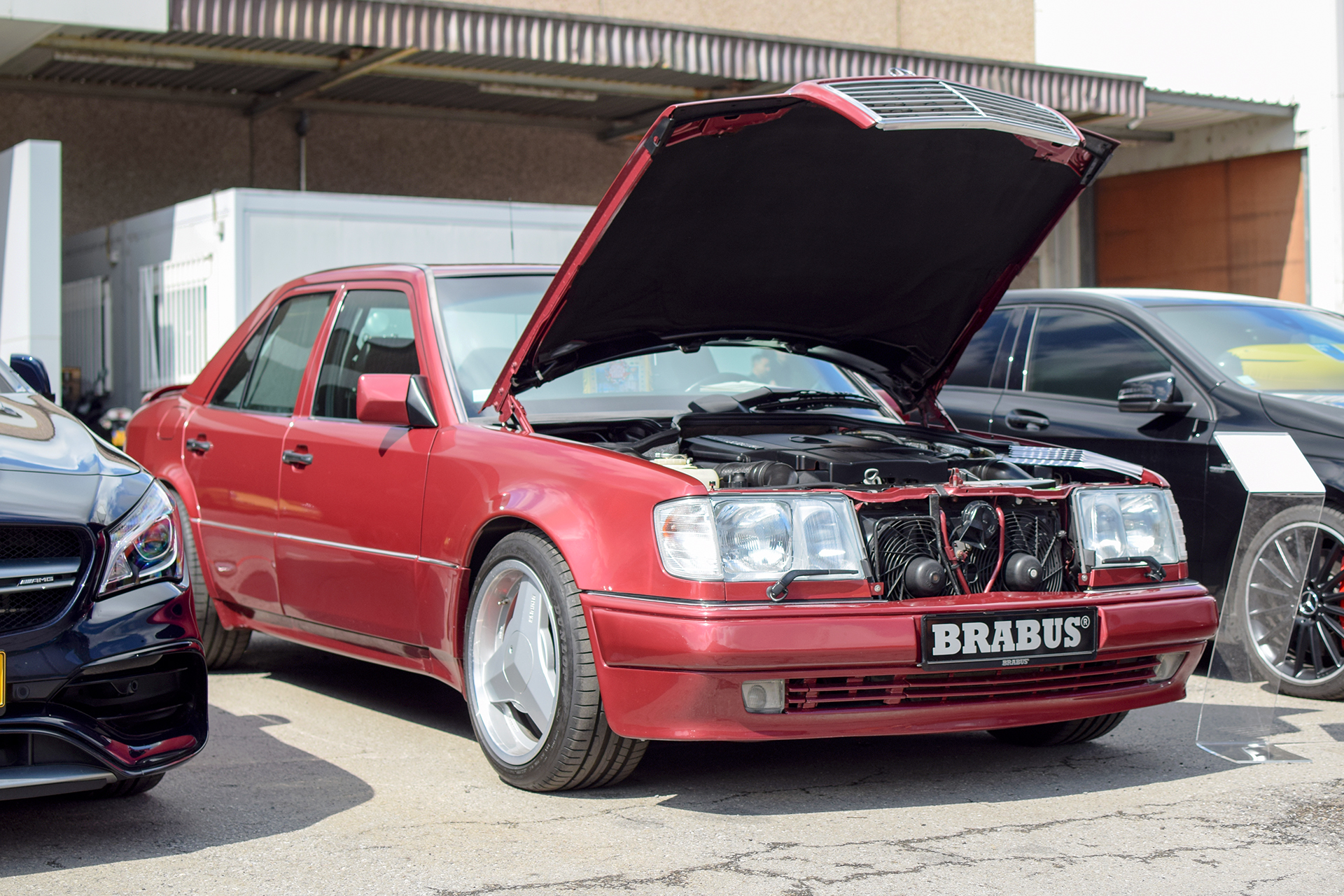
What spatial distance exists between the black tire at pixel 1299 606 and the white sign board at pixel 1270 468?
1.93 feet

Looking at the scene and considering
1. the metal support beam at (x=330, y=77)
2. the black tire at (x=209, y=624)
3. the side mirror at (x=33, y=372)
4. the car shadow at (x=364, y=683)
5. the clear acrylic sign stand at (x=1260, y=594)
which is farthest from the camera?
the metal support beam at (x=330, y=77)

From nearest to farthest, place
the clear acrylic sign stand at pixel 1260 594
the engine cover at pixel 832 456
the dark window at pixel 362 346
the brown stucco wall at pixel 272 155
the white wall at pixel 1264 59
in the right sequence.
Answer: the engine cover at pixel 832 456 < the clear acrylic sign stand at pixel 1260 594 < the dark window at pixel 362 346 < the brown stucco wall at pixel 272 155 < the white wall at pixel 1264 59

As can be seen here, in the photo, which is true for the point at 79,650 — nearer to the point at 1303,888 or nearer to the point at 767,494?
the point at 767,494

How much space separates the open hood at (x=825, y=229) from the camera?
4312 mm

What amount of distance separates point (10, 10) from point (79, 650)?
26.0ft

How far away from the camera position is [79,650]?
3613 millimetres

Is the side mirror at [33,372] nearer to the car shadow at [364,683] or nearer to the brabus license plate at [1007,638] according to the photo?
the car shadow at [364,683]

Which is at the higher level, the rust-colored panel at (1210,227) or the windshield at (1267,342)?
the rust-colored panel at (1210,227)

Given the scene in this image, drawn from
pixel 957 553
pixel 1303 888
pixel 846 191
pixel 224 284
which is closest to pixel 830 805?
pixel 957 553

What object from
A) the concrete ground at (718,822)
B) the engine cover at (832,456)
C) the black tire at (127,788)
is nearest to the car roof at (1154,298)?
the concrete ground at (718,822)

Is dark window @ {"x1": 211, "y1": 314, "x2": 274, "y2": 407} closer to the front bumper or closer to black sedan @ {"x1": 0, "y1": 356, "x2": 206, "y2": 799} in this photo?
black sedan @ {"x1": 0, "y1": 356, "x2": 206, "y2": 799}

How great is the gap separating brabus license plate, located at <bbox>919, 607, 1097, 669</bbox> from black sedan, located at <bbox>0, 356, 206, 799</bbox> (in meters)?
1.91

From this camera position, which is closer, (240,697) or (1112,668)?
(1112,668)

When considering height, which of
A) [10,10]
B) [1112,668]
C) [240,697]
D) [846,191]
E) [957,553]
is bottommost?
[240,697]
